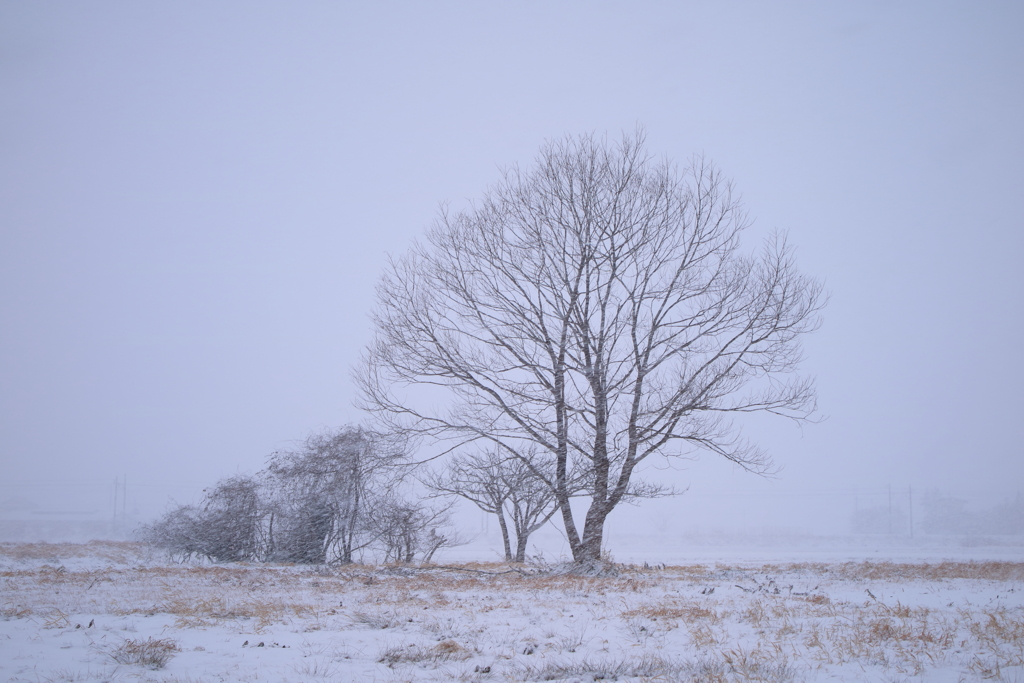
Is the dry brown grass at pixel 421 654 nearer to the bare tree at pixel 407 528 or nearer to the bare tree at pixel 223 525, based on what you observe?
the bare tree at pixel 407 528

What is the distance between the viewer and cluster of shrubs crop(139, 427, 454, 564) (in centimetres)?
1534

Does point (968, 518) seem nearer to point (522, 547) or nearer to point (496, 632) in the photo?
point (522, 547)

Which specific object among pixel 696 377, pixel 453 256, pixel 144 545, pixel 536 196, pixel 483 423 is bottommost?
pixel 144 545

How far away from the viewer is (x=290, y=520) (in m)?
15.9

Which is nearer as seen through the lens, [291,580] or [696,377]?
[291,580]

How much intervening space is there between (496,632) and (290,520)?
502 inches

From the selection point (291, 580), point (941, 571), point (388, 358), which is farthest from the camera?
point (388, 358)

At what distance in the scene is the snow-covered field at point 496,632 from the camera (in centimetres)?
375

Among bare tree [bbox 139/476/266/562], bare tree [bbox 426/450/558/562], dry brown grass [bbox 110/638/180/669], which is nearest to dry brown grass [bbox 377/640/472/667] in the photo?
dry brown grass [bbox 110/638/180/669]

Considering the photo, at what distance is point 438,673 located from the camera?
12.2 feet

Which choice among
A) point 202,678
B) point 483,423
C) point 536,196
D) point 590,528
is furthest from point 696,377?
point 202,678

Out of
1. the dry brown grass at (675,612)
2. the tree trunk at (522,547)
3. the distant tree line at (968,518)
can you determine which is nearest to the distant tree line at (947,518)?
the distant tree line at (968,518)

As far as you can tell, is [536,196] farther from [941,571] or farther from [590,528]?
[941,571]

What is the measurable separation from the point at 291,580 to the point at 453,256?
760 cm
